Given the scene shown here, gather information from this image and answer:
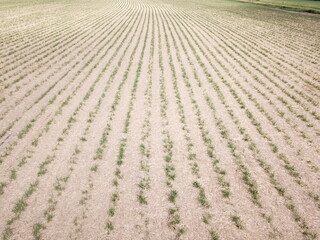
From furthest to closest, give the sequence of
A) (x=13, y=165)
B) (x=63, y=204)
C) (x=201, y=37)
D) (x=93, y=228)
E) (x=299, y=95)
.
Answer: (x=201, y=37)
(x=299, y=95)
(x=13, y=165)
(x=63, y=204)
(x=93, y=228)

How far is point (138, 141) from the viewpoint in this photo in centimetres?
730

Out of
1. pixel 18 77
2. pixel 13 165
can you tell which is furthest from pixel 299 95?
pixel 18 77

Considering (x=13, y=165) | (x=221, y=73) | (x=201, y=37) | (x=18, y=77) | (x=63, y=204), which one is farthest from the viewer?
(x=201, y=37)

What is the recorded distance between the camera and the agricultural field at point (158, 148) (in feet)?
16.0

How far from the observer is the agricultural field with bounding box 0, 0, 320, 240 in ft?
16.0

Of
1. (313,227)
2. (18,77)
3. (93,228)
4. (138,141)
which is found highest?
(18,77)

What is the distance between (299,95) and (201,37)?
13.3 m

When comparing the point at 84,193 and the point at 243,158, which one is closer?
the point at 84,193

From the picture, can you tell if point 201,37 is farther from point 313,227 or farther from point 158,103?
point 313,227

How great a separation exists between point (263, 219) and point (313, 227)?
1.11 metres

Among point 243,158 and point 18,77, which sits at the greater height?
point 18,77

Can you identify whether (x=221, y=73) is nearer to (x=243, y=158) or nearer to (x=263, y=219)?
(x=243, y=158)

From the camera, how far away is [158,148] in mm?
7020

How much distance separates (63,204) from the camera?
519cm
